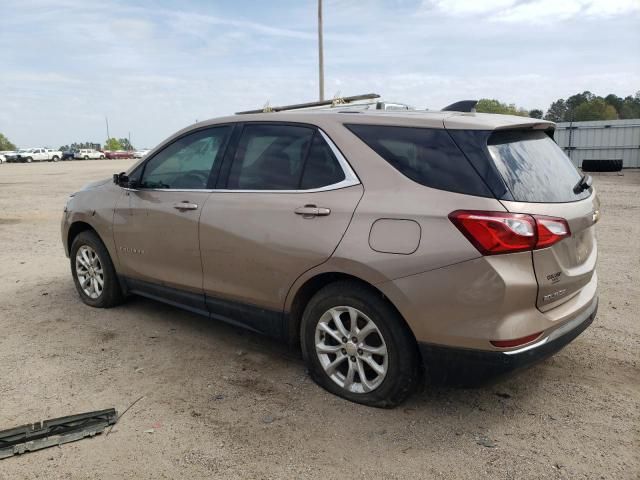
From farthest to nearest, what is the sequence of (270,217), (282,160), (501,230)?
(282,160) < (270,217) < (501,230)

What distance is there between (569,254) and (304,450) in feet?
5.83

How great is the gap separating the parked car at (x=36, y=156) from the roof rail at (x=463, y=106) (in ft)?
230

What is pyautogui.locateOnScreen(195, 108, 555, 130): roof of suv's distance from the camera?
9.80ft

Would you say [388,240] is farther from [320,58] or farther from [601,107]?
[601,107]

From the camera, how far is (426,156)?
9.87ft

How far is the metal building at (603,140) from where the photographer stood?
87.1 ft

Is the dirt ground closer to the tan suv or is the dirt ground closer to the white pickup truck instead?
the tan suv

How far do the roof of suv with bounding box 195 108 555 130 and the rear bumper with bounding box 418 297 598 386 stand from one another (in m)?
1.17

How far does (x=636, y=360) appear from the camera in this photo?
3840 mm

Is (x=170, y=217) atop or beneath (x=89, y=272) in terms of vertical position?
atop

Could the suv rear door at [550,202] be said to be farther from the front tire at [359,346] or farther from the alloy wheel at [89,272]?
the alloy wheel at [89,272]

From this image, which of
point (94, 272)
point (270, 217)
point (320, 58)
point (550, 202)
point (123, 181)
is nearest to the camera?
point (550, 202)

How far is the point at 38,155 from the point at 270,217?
237 ft

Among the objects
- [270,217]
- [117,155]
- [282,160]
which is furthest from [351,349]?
[117,155]
